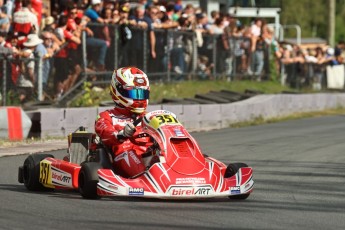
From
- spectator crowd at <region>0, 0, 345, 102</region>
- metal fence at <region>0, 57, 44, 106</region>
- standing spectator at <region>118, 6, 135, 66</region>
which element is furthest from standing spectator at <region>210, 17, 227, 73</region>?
metal fence at <region>0, 57, 44, 106</region>

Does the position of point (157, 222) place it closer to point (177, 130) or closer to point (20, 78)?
point (177, 130)

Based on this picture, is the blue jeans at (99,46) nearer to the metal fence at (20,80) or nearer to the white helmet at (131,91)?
the metal fence at (20,80)

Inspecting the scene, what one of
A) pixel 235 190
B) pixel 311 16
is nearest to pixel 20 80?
pixel 235 190

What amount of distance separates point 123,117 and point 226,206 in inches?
64.4

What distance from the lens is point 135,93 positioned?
1060 cm

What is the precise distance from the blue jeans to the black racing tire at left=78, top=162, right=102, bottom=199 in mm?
10326

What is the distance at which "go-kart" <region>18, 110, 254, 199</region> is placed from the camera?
9.49 metres

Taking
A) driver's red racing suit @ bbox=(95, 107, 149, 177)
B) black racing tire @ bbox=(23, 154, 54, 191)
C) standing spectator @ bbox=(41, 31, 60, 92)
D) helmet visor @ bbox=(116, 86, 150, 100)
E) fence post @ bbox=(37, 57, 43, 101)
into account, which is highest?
helmet visor @ bbox=(116, 86, 150, 100)

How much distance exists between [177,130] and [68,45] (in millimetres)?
9799

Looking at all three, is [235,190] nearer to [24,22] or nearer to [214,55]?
[24,22]

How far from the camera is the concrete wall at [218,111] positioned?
1691 cm

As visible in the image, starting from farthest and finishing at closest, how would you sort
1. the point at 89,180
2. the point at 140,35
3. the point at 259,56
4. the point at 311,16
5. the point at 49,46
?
the point at 311,16, the point at 259,56, the point at 140,35, the point at 49,46, the point at 89,180

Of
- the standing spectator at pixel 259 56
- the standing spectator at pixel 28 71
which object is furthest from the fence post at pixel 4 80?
the standing spectator at pixel 259 56

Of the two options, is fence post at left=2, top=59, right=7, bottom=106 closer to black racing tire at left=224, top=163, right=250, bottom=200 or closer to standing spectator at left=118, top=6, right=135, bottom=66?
standing spectator at left=118, top=6, right=135, bottom=66
